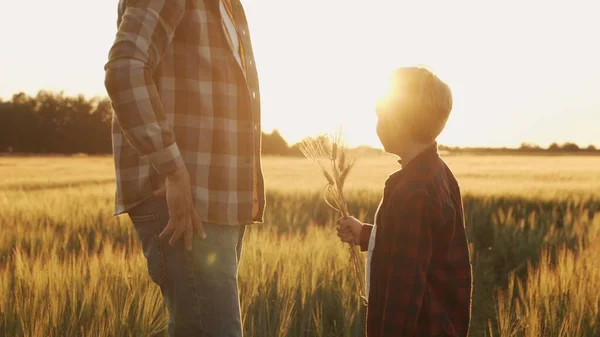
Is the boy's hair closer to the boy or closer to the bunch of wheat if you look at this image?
the boy

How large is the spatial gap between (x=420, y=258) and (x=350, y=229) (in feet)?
1.66

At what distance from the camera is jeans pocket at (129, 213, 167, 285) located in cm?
158

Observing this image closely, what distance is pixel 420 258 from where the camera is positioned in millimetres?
1564

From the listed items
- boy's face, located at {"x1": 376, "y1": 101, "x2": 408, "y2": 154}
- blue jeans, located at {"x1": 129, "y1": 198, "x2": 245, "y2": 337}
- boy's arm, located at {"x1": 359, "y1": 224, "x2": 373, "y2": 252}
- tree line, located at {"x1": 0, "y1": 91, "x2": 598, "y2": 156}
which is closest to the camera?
blue jeans, located at {"x1": 129, "y1": 198, "x2": 245, "y2": 337}

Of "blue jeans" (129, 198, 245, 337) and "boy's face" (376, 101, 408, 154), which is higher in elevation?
"boy's face" (376, 101, 408, 154)

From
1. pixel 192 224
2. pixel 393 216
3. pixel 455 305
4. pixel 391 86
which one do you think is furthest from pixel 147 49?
pixel 455 305

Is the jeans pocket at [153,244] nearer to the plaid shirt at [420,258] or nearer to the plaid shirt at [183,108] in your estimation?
the plaid shirt at [183,108]

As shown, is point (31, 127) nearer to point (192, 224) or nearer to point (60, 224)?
point (60, 224)

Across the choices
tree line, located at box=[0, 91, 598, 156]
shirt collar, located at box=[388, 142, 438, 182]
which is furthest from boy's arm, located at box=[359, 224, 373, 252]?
tree line, located at box=[0, 91, 598, 156]

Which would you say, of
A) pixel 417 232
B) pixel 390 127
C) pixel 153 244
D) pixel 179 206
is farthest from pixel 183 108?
pixel 417 232

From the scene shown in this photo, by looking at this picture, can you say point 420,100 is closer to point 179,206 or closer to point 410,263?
point 410,263

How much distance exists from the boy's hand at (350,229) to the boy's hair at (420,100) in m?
0.48

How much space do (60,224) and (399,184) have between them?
5.64 meters

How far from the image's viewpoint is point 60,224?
6359 mm
